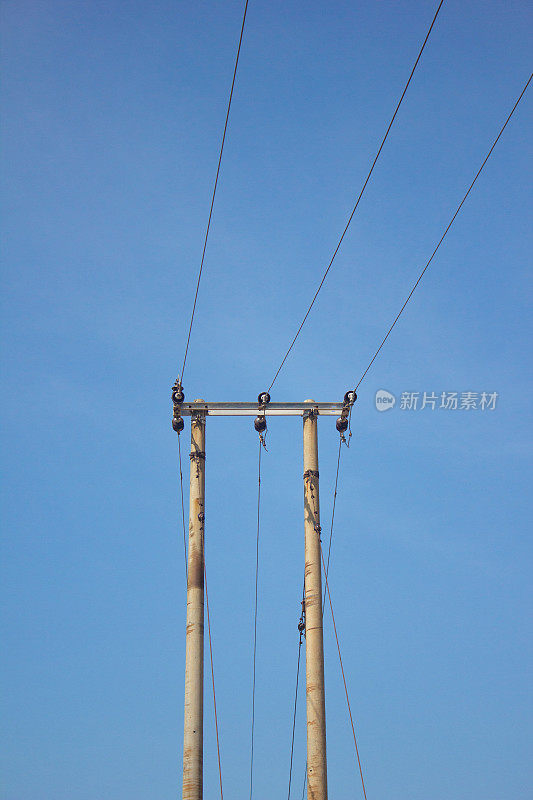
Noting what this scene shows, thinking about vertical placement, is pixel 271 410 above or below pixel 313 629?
above

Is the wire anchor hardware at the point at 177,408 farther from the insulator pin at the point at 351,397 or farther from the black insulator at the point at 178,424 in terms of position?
the insulator pin at the point at 351,397

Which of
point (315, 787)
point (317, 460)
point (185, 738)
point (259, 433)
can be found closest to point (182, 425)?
point (259, 433)

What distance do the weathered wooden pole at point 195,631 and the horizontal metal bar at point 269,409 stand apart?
0.22 m

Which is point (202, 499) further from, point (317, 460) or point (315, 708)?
point (315, 708)

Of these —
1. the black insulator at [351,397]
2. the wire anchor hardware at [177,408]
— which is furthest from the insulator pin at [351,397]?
the wire anchor hardware at [177,408]

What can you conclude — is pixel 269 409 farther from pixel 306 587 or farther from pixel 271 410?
pixel 306 587

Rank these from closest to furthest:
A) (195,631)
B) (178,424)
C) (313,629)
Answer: (195,631) → (313,629) → (178,424)

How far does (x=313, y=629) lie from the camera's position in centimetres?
1703

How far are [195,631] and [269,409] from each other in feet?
14.6

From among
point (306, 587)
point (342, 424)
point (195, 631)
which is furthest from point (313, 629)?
point (342, 424)

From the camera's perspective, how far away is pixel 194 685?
1638cm

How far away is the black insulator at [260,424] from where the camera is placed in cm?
1850

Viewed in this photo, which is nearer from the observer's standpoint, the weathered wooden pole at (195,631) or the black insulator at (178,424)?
the weathered wooden pole at (195,631)

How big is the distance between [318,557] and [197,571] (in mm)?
2230
